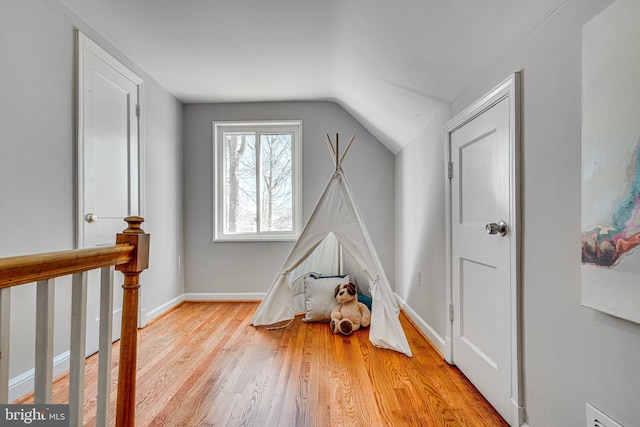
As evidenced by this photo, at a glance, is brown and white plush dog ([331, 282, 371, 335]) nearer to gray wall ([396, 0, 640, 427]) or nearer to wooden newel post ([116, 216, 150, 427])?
gray wall ([396, 0, 640, 427])

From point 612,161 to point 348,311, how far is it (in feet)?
7.48

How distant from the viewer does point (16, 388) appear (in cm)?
174

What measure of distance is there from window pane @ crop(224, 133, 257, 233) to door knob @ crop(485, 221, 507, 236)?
2.84 metres

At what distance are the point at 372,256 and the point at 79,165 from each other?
2.19 meters

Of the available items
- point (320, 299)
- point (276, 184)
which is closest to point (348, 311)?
point (320, 299)

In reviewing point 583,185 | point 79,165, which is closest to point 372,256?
point 583,185

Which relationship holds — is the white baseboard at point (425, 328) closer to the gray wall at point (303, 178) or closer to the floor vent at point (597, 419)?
the gray wall at point (303, 178)

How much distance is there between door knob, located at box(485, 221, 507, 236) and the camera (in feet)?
4.99

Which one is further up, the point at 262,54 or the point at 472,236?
the point at 262,54

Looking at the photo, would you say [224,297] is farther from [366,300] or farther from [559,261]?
[559,261]

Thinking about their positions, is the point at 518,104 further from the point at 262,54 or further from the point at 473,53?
the point at 262,54

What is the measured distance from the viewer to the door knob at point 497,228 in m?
1.52

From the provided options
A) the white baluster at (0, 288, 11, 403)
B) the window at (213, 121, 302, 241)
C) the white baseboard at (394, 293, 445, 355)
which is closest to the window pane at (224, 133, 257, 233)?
the window at (213, 121, 302, 241)

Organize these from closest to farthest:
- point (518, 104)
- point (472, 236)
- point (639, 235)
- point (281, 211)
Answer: point (639, 235) < point (518, 104) < point (472, 236) < point (281, 211)
